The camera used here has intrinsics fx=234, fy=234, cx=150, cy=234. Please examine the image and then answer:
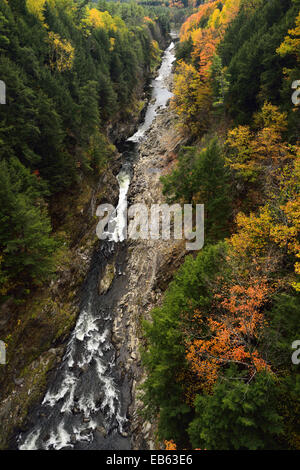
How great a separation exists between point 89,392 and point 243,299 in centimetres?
1676

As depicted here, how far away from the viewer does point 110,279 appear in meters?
30.5

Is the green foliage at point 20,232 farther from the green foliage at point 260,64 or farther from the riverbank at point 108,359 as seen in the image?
the green foliage at point 260,64

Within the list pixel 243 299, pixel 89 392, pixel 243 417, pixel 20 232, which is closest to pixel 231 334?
pixel 243 299

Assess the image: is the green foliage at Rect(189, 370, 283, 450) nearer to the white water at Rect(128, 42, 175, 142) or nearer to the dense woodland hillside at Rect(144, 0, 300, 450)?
the dense woodland hillside at Rect(144, 0, 300, 450)

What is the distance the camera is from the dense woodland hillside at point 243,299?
34.7ft

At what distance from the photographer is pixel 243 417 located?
1000 cm

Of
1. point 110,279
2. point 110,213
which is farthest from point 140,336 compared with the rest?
point 110,213

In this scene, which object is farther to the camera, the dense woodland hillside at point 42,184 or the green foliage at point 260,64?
the green foliage at point 260,64

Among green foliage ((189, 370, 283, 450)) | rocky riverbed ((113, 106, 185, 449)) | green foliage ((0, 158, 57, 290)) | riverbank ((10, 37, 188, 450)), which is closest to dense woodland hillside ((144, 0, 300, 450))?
green foliage ((189, 370, 283, 450))

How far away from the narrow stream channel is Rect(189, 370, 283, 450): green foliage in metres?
11.7

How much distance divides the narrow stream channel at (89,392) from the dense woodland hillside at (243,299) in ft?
15.1

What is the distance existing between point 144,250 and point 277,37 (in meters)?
28.0

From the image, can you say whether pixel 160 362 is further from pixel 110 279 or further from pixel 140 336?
pixel 110 279

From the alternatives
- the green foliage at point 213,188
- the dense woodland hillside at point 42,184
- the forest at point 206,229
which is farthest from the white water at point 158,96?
the green foliage at point 213,188
